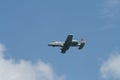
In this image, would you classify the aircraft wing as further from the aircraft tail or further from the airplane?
the aircraft tail

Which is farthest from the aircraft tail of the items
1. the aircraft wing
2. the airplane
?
the aircraft wing

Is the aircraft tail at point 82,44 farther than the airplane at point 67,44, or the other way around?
the aircraft tail at point 82,44

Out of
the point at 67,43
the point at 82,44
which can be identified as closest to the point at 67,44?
the point at 67,43

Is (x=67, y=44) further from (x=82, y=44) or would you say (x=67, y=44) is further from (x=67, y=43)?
(x=82, y=44)

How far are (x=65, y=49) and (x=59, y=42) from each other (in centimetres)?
623

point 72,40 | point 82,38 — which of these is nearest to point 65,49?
point 72,40

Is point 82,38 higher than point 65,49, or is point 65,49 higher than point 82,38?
point 82,38

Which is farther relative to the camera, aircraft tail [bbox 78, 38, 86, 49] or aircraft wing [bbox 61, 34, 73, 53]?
aircraft tail [bbox 78, 38, 86, 49]

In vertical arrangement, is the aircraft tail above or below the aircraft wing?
above

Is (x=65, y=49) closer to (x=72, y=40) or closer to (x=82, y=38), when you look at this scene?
(x=72, y=40)

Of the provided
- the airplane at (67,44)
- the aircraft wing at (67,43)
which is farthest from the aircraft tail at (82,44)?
the aircraft wing at (67,43)

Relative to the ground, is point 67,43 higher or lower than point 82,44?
lower

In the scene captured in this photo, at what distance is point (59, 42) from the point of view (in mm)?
187000

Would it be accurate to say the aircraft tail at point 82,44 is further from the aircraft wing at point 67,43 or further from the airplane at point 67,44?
the aircraft wing at point 67,43
